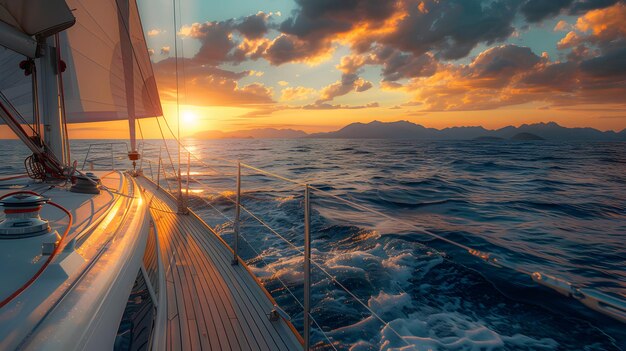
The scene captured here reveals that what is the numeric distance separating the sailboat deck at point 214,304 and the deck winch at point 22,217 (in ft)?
3.40

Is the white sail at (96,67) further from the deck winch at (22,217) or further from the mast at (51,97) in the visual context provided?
the deck winch at (22,217)

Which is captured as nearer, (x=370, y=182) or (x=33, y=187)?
(x=33, y=187)

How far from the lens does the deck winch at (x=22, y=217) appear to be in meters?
1.41

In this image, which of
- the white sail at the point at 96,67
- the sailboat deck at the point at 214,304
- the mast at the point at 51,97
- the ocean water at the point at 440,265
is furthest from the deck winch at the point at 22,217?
the white sail at the point at 96,67

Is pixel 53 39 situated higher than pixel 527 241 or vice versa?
pixel 53 39

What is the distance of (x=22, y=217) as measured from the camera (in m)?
1.51

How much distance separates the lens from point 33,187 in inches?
111

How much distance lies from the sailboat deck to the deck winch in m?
1.04

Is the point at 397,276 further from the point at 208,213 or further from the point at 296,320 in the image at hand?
the point at 208,213

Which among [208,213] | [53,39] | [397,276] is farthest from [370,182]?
[53,39]

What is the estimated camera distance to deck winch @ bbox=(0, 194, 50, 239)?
4.64 feet

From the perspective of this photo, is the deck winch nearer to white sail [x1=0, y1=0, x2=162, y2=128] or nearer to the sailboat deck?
the sailboat deck

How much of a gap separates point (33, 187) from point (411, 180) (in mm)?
12166

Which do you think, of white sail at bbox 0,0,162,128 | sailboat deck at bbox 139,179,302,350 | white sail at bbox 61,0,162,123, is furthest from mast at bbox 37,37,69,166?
sailboat deck at bbox 139,179,302,350
